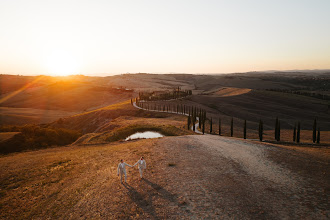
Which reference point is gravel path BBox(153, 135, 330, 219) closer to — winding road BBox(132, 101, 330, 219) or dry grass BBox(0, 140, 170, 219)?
winding road BBox(132, 101, 330, 219)

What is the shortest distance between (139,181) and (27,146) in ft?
104

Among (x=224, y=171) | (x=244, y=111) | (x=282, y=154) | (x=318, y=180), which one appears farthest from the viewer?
(x=244, y=111)

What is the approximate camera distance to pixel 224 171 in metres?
19.3

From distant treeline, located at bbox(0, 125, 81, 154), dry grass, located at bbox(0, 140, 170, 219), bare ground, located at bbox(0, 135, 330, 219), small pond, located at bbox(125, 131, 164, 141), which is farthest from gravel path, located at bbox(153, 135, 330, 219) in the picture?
distant treeline, located at bbox(0, 125, 81, 154)

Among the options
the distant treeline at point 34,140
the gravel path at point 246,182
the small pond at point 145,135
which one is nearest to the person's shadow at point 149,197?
the gravel path at point 246,182

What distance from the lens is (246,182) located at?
56.4ft

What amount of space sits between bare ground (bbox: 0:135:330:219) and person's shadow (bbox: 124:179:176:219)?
0.07 m

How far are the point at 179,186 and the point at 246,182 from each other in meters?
5.66

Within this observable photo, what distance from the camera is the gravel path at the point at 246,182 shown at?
1349cm

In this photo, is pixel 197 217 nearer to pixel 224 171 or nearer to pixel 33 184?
pixel 224 171

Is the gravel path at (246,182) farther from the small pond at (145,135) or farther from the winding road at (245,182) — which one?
the small pond at (145,135)

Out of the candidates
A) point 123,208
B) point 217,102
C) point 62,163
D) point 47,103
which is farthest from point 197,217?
point 47,103

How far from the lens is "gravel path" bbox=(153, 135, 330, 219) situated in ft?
44.3

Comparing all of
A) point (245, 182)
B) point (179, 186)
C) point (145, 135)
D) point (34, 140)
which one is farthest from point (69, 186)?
point (34, 140)
